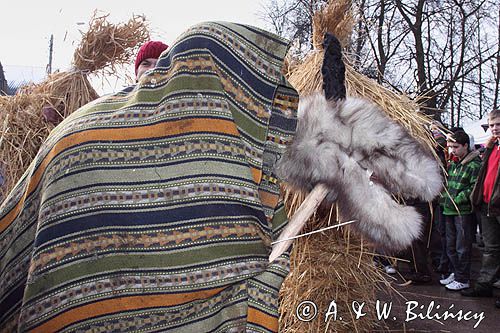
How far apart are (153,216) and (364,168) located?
624mm

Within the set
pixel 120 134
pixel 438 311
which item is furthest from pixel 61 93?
pixel 438 311

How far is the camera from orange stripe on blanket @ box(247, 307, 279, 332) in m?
1.31

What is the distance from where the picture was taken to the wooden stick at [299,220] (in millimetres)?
1423

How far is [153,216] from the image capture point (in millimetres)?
1286

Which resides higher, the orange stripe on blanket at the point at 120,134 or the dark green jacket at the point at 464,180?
the dark green jacket at the point at 464,180

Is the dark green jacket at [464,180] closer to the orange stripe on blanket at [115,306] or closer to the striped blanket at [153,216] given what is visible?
the striped blanket at [153,216]

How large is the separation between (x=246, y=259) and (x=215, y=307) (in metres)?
0.13

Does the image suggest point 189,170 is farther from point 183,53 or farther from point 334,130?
point 334,130

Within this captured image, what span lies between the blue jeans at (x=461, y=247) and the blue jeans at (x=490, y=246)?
0.31 metres

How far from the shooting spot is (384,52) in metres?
14.4

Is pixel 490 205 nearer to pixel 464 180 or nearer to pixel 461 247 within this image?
pixel 464 180

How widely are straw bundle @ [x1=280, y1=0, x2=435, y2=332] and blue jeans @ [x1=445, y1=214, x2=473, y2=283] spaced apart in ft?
10.3

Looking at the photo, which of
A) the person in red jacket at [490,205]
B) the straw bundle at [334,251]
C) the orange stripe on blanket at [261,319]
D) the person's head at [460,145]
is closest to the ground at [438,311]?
the person in red jacket at [490,205]

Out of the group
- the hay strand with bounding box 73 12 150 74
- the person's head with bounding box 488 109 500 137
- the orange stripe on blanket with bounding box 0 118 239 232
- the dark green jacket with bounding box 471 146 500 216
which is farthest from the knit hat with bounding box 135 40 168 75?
the dark green jacket with bounding box 471 146 500 216
